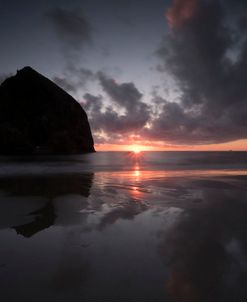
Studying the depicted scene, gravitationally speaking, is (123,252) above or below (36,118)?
below

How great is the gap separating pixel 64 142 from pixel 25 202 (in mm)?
108123

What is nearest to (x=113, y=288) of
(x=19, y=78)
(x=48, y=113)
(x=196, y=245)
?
(x=196, y=245)

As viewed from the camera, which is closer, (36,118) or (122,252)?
(122,252)

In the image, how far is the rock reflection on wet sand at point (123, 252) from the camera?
3.96 metres

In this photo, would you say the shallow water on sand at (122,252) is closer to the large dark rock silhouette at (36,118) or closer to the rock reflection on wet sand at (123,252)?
the rock reflection on wet sand at (123,252)

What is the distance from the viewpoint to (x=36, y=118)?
11406 centimetres

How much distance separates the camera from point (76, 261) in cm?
500

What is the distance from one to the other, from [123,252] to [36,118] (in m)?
119

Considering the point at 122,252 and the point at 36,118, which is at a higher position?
the point at 36,118

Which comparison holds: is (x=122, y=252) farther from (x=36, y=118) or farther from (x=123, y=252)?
(x=36, y=118)

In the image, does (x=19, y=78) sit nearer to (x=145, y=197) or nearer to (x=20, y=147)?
(x=20, y=147)

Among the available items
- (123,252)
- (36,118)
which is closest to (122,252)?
(123,252)

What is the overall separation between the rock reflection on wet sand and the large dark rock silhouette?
104 meters

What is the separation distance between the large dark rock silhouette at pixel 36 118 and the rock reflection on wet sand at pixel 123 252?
10407cm
